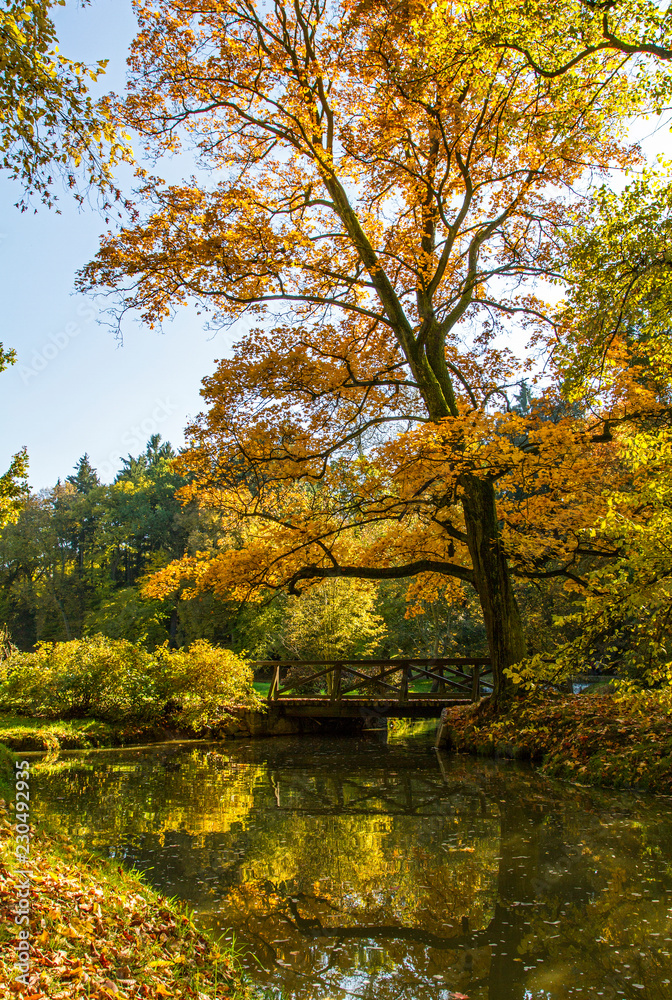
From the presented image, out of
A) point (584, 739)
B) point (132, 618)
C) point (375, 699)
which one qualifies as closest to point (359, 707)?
point (375, 699)

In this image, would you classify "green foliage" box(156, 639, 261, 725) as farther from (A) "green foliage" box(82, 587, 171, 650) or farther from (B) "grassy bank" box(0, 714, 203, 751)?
(A) "green foliage" box(82, 587, 171, 650)

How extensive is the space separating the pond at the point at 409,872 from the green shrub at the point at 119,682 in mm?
3463

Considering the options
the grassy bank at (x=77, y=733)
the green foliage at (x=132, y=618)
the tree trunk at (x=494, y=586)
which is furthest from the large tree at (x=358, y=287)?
the green foliage at (x=132, y=618)

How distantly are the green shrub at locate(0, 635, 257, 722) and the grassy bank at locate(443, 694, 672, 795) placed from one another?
5368 mm

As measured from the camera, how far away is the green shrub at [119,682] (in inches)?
476

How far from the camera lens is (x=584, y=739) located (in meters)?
8.14

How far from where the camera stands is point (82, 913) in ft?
9.94

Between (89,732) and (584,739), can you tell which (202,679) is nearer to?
(89,732)

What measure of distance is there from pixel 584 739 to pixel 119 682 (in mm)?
8565

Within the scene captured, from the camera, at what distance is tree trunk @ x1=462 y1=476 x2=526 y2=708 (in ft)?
31.2

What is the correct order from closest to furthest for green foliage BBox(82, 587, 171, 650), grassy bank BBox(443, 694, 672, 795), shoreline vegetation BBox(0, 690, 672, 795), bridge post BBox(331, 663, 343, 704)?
grassy bank BBox(443, 694, 672, 795) < shoreline vegetation BBox(0, 690, 672, 795) < bridge post BBox(331, 663, 343, 704) < green foliage BBox(82, 587, 171, 650)

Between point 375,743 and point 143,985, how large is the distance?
11599mm

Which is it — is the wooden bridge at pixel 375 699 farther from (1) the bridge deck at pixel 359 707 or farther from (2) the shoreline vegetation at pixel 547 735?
(2) the shoreline vegetation at pixel 547 735

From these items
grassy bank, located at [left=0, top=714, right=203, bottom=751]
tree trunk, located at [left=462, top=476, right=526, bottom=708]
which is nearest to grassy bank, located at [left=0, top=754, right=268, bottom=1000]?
tree trunk, located at [left=462, top=476, right=526, bottom=708]
